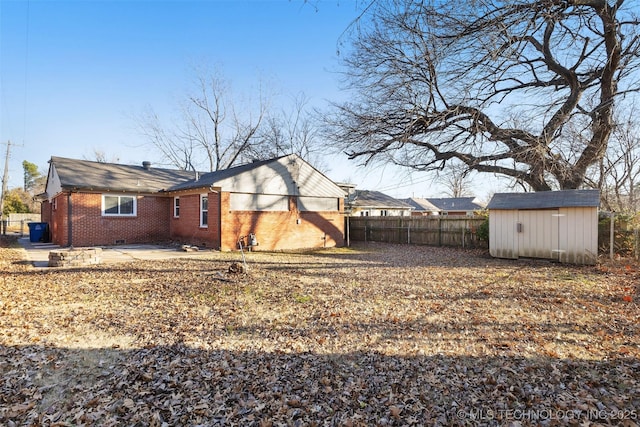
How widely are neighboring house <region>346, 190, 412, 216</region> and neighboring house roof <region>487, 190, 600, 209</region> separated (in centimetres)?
1425

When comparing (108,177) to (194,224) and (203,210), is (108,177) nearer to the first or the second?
(194,224)

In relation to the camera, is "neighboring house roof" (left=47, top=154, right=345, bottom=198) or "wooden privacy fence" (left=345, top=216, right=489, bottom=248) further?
"wooden privacy fence" (left=345, top=216, right=489, bottom=248)

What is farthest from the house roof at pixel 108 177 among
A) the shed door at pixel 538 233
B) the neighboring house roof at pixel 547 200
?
the shed door at pixel 538 233

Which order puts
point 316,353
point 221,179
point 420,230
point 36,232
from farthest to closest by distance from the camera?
1. point 420,230
2. point 36,232
3. point 221,179
4. point 316,353

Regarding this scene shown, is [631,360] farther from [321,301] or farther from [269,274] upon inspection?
[269,274]

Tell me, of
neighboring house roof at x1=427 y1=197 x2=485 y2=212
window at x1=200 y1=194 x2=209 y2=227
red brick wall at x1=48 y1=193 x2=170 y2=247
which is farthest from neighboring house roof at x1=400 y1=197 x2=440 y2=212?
red brick wall at x1=48 y1=193 x2=170 y2=247

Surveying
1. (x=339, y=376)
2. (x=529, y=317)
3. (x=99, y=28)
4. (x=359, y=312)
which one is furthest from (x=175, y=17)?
(x=529, y=317)

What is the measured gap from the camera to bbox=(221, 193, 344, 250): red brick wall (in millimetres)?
14570

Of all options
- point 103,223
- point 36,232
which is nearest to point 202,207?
point 103,223

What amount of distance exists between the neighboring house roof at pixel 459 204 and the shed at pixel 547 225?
34.1 m

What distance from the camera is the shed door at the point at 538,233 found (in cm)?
1150

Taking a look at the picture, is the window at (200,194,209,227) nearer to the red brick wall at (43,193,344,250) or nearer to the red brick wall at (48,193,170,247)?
the red brick wall at (43,193,344,250)

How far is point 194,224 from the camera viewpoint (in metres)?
15.9

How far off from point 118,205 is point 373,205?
19.2m
